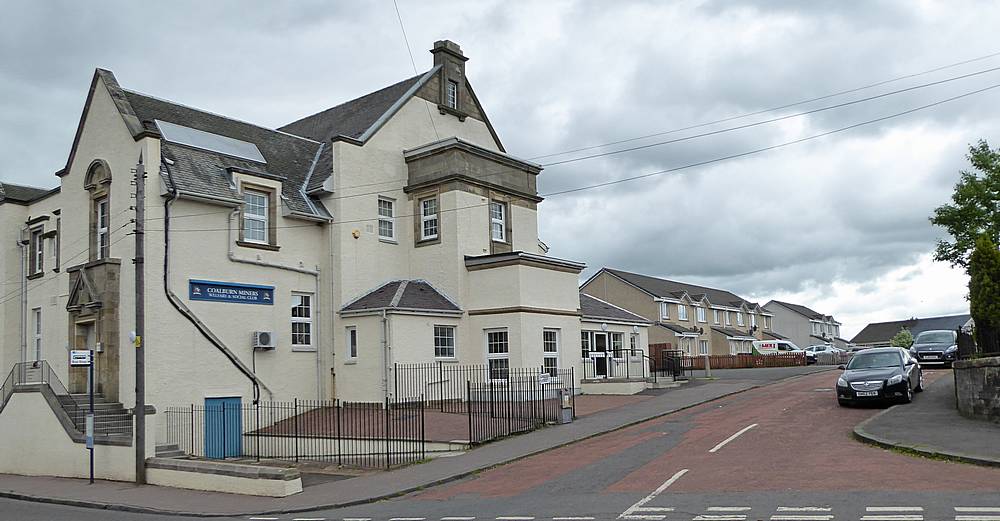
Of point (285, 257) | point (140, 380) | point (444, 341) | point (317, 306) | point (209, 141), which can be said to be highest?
point (209, 141)

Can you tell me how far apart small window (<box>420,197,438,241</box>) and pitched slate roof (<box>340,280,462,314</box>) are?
1.75 metres

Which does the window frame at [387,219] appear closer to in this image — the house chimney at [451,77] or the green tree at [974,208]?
the house chimney at [451,77]

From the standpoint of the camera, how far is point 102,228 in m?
25.5

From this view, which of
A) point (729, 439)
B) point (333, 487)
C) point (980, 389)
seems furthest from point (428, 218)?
point (980, 389)

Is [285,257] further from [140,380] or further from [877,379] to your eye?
[877,379]

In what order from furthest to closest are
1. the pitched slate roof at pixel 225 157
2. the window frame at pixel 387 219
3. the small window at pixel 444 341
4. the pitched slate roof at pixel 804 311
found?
the pitched slate roof at pixel 804 311 → the window frame at pixel 387 219 → the small window at pixel 444 341 → the pitched slate roof at pixel 225 157

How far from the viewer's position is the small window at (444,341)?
27734mm

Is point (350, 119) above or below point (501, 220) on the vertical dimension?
above

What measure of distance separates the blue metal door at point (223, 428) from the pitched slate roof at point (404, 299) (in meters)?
4.89

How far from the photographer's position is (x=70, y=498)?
17.6m

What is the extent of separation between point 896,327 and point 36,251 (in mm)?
106892

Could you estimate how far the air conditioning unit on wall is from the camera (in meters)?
25.3

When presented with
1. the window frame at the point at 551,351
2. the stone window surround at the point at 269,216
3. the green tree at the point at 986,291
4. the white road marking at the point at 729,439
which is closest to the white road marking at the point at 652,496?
the white road marking at the point at 729,439

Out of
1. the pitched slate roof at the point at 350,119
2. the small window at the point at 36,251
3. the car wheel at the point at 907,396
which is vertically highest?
the pitched slate roof at the point at 350,119
